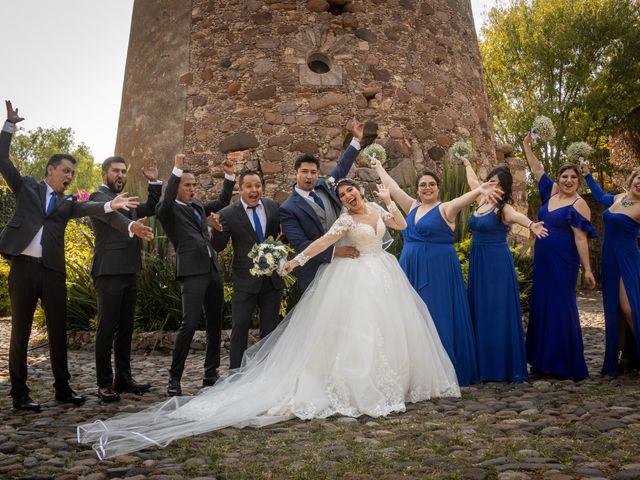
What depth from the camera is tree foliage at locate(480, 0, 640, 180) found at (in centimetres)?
1650

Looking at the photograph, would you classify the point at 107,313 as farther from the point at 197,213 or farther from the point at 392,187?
the point at 392,187

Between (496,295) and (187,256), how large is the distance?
2.52m

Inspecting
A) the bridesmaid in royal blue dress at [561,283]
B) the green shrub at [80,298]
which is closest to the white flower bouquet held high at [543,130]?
the bridesmaid in royal blue dress at [561,283]

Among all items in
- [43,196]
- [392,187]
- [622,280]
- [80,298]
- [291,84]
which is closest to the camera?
[43,196]

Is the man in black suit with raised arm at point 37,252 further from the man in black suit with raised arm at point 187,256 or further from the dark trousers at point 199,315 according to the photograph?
the dark trousers at point 199,315

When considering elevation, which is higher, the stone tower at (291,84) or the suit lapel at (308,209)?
the stone tower at (291,84)

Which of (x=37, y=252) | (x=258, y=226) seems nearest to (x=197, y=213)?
(x=258, y=226)

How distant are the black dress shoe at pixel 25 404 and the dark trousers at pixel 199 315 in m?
0.95

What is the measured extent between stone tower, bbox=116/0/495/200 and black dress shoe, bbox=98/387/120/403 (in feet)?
12.7

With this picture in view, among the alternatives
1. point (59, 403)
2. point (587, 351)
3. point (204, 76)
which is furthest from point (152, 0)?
point (587, 351)

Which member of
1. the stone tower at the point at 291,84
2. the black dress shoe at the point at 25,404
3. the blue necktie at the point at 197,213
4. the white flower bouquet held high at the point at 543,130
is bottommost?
the black dress shoe at the point at 25,404

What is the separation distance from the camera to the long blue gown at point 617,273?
5121 millimetres

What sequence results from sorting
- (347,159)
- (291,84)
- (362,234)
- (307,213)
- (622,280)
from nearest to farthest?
(362,234) < (307,213) < (622,280) < (347,159) < (291,84)

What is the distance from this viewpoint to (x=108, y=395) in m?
4.56
